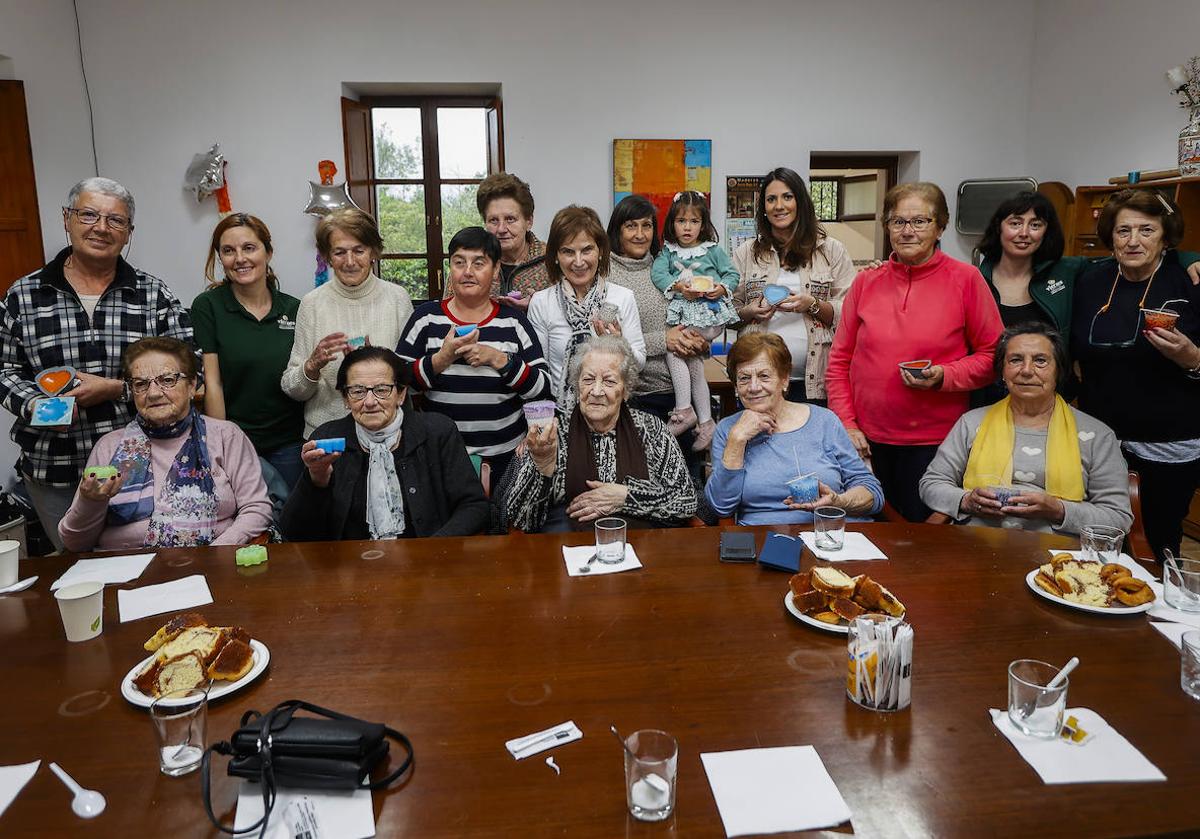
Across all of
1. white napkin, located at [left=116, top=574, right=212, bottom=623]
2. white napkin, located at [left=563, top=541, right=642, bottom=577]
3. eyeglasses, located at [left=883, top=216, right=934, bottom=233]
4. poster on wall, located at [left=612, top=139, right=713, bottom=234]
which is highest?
poster on wall, located at [left=612, top=139, right=713, bottom=234]

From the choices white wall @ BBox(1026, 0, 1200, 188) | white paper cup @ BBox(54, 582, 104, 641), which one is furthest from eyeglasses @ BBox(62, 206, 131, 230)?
white wall @ BBox(1026, 0, 1200, 188)

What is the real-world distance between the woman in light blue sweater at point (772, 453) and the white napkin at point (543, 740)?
1.33 metres

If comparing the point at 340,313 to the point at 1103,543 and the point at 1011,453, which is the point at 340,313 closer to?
the point at 1011,453

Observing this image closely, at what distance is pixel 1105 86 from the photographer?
5.50m

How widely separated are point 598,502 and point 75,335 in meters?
1.97

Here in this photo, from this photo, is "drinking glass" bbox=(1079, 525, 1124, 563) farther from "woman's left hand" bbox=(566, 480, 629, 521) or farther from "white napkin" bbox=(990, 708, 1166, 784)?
"woman's left hand" bbox=(566, 480, 629, 521)

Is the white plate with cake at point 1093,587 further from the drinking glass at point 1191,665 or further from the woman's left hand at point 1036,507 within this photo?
the woman's left hand at point 1036,507

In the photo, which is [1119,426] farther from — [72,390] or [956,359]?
[72,390]

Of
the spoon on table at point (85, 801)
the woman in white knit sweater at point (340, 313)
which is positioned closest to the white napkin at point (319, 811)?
the spoon on table at point (85, 801)

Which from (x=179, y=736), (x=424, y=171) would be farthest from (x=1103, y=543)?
(x=424, y=171)

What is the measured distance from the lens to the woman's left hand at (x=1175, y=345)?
8.87 feet

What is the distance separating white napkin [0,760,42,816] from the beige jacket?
284 centimetres

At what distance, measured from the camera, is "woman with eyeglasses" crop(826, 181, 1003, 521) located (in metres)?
2.88

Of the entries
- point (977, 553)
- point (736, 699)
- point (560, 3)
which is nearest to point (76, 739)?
point (736, 699)
